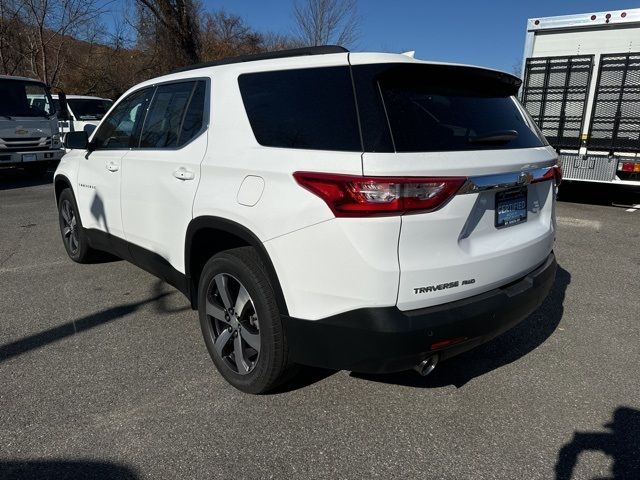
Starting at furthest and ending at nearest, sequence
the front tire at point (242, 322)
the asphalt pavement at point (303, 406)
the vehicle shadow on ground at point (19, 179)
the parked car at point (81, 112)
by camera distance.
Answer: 1. the parked car at point (81, 112)
2. the vehicle shadow on ground at point (19, 179)
3. the front tire at point (242, 322)
4. the asphalt pavement at point (303, 406)

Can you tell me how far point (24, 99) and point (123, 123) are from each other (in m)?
9.34

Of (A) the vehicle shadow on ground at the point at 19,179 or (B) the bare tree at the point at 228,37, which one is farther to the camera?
(B) the bare tree at the point at 228,37

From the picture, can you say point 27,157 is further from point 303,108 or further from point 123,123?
point 303,108

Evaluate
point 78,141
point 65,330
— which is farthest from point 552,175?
point 78,141

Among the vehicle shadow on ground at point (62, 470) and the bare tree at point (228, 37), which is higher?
the bare tree at point (228, 37)

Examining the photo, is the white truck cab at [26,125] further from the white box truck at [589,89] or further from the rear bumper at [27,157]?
the white box truck at [589,89]

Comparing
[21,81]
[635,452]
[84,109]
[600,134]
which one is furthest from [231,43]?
[635,452]

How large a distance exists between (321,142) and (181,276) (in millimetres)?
1518

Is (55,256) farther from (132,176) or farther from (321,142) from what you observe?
(321,142)

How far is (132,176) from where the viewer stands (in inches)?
143

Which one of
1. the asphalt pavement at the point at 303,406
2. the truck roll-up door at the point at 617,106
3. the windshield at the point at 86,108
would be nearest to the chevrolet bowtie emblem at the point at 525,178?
the asphalt pavement at the point at 303,406

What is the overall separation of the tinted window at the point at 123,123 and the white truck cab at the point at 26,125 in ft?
26.6

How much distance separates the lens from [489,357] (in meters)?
3.26

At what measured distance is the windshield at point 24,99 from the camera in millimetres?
11008
